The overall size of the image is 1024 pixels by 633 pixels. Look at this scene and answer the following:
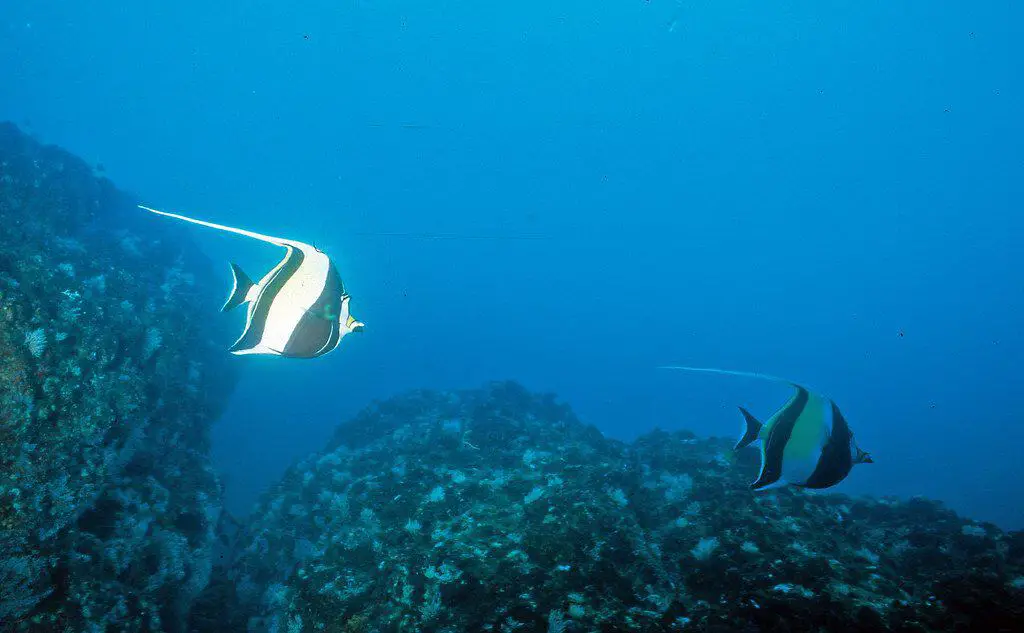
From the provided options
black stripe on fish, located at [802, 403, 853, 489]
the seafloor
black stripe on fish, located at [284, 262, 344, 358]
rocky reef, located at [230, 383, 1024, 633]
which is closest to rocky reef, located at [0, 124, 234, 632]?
the seafloor

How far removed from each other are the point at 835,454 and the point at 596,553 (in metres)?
2.21

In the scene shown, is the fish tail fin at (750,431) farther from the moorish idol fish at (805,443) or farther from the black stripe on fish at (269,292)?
the black stripe on fish at (269,292)

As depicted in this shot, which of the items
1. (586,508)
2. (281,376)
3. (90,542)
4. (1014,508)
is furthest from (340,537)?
(1014,508)

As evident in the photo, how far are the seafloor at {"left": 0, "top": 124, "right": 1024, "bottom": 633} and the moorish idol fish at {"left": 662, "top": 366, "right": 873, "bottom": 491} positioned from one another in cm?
93

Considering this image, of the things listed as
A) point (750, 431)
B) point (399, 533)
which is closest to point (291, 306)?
point (750, 431)

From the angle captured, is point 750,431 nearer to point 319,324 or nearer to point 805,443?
point 805,443

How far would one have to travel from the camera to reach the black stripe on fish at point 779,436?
7.56ft

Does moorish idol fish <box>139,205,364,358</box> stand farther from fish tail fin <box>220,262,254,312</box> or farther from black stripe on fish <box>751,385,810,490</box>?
black stripe on fish <box>751,385,810,490</box>

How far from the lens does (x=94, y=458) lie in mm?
5051

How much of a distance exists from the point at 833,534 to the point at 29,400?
8.34 m

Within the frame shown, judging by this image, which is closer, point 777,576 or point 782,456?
point 782,456

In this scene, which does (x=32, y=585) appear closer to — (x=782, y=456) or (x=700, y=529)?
(x=782, y=456)

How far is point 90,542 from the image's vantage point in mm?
4523

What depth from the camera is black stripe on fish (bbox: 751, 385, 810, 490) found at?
2305mm
